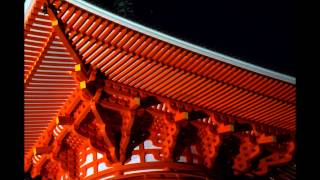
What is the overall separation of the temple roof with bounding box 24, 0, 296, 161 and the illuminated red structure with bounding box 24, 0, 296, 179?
0.05 feet

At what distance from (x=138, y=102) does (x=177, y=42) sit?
1338 mm

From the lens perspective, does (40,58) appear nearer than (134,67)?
Yes

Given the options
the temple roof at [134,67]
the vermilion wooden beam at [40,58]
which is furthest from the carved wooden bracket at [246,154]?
the vermilion wooden beam at [40,58]

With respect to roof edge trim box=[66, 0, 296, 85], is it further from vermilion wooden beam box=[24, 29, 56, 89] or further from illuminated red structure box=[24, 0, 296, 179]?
vermilion wooden beam box=[24, 29, 56, 89]

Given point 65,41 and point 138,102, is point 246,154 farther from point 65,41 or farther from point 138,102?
point 65,41

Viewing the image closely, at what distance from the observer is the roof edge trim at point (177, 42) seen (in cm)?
696

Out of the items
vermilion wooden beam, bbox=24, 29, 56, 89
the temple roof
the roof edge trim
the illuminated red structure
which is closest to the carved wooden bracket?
the illuminated red structure

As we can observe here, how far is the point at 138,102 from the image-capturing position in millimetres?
8273

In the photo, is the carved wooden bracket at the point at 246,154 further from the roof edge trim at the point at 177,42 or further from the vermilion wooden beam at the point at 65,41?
the vermilion wooden beam at the point at 65,41

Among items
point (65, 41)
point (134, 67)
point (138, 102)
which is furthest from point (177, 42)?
point (65, 41)

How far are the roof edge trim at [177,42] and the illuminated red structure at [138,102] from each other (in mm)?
14

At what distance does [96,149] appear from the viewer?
8.71 metres
